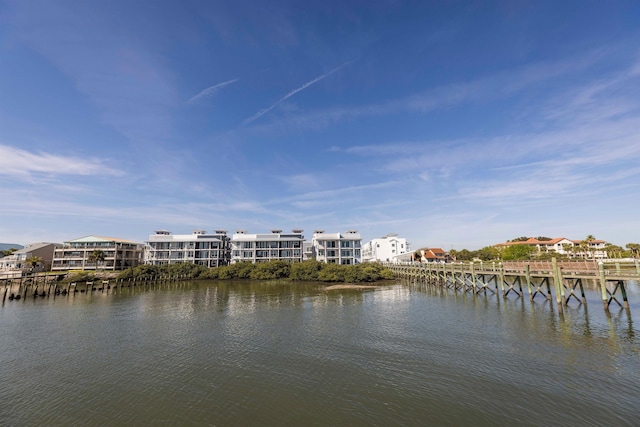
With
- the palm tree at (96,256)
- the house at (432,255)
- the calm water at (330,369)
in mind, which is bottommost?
the calm water at (330,369)

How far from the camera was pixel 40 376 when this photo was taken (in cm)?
1962

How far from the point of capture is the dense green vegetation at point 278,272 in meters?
75.0

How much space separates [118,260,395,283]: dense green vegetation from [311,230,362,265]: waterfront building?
16021 mm

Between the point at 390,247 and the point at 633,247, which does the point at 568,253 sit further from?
the point at 390,247

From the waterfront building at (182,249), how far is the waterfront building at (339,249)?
35711 millimetres

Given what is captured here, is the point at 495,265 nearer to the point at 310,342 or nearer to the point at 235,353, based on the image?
the point at 310,342

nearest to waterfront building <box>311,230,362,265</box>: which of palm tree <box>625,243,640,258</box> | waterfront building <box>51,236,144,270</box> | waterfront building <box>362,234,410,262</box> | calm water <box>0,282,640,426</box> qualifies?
waterfront building <box>362,234,410,262</box>

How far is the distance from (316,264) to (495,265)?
46259 millimetres

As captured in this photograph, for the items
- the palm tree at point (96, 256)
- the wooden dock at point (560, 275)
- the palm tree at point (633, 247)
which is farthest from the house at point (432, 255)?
the palm tree at point (96, 256)

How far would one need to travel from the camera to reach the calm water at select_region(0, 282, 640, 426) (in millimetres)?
14695

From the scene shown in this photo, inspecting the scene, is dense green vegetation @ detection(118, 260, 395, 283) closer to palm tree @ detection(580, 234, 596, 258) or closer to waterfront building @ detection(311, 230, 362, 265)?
waterfront building @ detection(311, 230, 362, 265)

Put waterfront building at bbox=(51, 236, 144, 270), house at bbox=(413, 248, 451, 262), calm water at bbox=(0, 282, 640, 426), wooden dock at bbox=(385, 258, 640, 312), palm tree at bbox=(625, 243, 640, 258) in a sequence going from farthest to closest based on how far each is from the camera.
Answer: house at bbox=(413, 248, 451, 262), waterfront building at bbox=(51, 236, 144, 270), palm tree at bbox=(625, 243, 640, 258), wooden dock at bbox=(385, 258, 640, 312), calm water at bbox=(0, 282, 640, 426)

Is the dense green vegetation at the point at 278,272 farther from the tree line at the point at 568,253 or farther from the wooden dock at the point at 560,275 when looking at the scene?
the tree line at the point at 568,253

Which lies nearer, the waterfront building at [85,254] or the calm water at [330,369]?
the calm water at [330,369]
